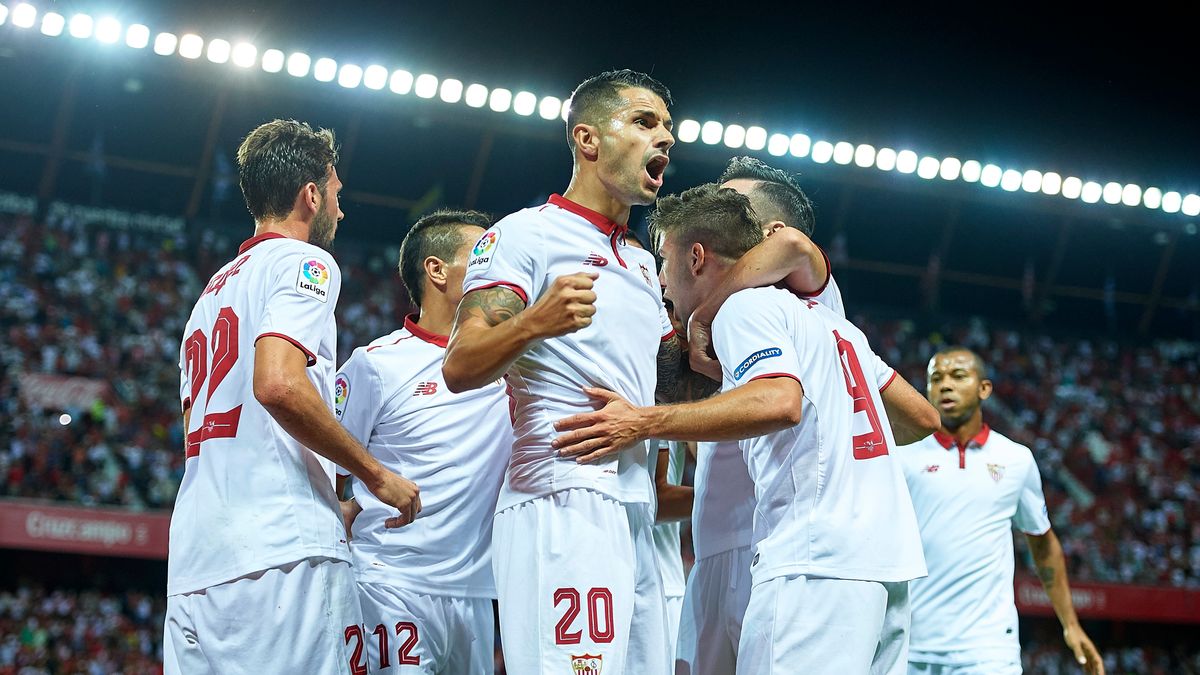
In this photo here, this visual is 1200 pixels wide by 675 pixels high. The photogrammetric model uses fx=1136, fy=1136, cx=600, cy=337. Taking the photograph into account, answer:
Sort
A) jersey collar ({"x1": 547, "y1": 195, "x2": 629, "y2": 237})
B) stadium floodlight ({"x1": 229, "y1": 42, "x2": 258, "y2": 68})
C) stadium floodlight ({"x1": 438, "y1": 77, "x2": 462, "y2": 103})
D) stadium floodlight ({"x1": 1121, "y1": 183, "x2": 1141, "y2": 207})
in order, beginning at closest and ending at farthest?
jersey collar ({"x1": 547, "y1": 195, "x2": 629, "y2": 237})
stadium floodlight ({"x1": 229, "y1": 42, "x2": 258, "y2": 68})
stadium floodlight ({"x1": 438, "y1": 77, "x2": 462, "y2": 103})
stadium floodlight ({"x1": 1121, "y1": 183, "x2": 1141, "y2": 207})

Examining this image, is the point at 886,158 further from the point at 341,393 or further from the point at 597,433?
the point at 597,433

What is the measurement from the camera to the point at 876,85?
2223 cm

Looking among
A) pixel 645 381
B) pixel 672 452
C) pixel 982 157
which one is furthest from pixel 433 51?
pixel 645 381

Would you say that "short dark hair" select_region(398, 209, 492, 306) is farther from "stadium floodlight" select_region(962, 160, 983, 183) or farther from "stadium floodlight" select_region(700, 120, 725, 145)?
"stadium floodlight" select_region(962, 160, 983, 183)

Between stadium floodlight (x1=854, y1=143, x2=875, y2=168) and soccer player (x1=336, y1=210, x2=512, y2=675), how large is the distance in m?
18.7

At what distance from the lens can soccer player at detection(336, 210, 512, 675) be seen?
4418mm

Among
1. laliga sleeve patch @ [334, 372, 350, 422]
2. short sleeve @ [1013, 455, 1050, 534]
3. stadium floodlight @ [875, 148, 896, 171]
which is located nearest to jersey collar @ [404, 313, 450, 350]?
laliga sleeve patch @ [334, 372, 350, 422]

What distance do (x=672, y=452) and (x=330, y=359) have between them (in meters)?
2.05

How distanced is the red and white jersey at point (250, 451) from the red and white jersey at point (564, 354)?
60cm

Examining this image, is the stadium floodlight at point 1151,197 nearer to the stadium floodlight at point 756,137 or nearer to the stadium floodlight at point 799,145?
the stadium floodlight at point 799,145

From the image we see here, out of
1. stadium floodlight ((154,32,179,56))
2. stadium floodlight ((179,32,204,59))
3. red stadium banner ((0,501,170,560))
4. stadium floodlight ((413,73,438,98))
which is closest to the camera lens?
red stadium banner ((0,501,170,560))

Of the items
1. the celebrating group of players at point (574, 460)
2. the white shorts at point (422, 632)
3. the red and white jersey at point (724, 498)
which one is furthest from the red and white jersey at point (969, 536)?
the white shorts at point (422, 632)

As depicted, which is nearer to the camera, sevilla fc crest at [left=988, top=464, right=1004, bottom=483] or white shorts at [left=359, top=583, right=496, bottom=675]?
white shorts at [left=359, top=583, right=496, bottom=675]

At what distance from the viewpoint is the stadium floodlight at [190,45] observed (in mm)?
19578
